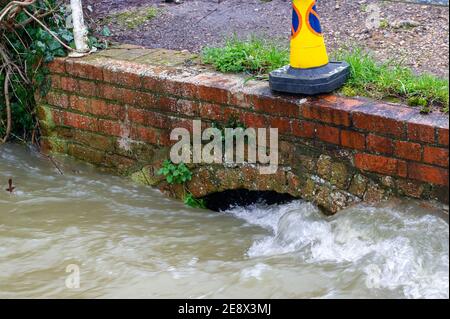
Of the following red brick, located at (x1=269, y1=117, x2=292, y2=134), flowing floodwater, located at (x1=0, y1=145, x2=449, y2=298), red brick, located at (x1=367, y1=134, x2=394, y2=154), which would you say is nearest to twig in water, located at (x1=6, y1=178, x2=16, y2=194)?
flowing floodwater, located at (x1=0, y1=145, x2=449, y2=298)

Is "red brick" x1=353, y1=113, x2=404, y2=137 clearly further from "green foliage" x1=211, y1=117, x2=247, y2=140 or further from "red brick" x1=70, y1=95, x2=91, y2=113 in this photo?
"red brick" x1=70, y1=95, x2=91, y2=113

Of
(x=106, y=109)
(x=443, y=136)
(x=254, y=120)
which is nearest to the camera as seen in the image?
(x=443, y=136)

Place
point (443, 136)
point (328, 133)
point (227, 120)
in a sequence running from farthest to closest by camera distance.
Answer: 1. point (227, 120)
2. point (328, 133)
3. point (443, 136)

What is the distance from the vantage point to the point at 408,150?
3.53m

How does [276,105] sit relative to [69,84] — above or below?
above

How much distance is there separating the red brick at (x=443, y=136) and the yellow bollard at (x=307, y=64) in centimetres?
65

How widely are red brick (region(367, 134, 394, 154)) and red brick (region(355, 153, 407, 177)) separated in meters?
0.04

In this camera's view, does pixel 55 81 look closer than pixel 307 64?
No

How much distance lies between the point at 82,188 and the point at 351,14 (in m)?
2.17

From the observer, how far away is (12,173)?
493 centimetres

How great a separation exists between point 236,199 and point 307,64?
1.00 m

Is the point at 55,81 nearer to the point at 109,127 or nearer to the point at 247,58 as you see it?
the point at 109,127

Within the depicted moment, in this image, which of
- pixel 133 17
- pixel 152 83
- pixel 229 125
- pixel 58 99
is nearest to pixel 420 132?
pixel 229 125

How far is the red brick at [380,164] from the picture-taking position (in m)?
3.59
